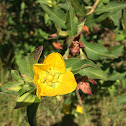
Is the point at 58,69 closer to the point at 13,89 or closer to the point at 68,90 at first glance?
the point at 68,90

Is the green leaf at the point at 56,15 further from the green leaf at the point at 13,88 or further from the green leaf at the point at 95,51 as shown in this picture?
the green leaf at the point at 13,88

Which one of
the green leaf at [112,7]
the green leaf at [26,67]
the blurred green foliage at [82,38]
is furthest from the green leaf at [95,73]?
the green leaf at [112,7]

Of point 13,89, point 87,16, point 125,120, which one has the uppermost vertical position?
point 87,16

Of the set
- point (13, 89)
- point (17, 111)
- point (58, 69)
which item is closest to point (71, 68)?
point (58, 69)

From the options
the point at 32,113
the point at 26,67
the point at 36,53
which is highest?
the point at 36,53

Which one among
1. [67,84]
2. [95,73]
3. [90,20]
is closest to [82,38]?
[90,20]

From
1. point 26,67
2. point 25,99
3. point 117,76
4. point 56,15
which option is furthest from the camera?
point 117,76

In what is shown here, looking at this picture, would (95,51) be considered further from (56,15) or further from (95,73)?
(56,15)
